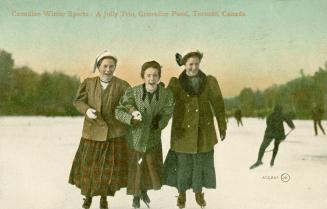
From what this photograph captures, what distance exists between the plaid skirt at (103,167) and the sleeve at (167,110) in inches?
10.8

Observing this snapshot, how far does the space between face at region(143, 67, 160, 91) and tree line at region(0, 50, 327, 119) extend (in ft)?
1.63

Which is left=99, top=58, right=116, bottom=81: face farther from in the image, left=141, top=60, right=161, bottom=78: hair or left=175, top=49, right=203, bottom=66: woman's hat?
left=175, top=49, right=203, bottom=66: woman's hat

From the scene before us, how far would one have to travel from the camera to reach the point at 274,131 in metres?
3.58

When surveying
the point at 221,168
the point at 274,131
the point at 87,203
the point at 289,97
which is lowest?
the point at 87,203

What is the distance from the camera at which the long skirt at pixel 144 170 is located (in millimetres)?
3398

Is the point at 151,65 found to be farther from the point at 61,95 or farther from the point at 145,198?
the point at 145,198

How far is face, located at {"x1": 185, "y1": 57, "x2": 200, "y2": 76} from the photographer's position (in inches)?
136

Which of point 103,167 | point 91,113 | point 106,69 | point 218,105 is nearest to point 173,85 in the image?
point 218,105

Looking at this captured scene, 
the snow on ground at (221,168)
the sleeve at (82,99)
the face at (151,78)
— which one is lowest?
the snow on ground at (221,168)

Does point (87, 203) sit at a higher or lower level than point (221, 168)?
lower

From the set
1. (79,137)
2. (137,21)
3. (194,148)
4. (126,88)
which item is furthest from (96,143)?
(137,21)

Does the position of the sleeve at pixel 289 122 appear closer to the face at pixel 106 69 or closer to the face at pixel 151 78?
the face at pixel 151 78

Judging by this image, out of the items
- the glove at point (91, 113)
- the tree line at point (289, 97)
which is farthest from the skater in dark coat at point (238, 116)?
the glove at point (91, 113)

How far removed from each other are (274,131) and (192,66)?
2.28 feet
